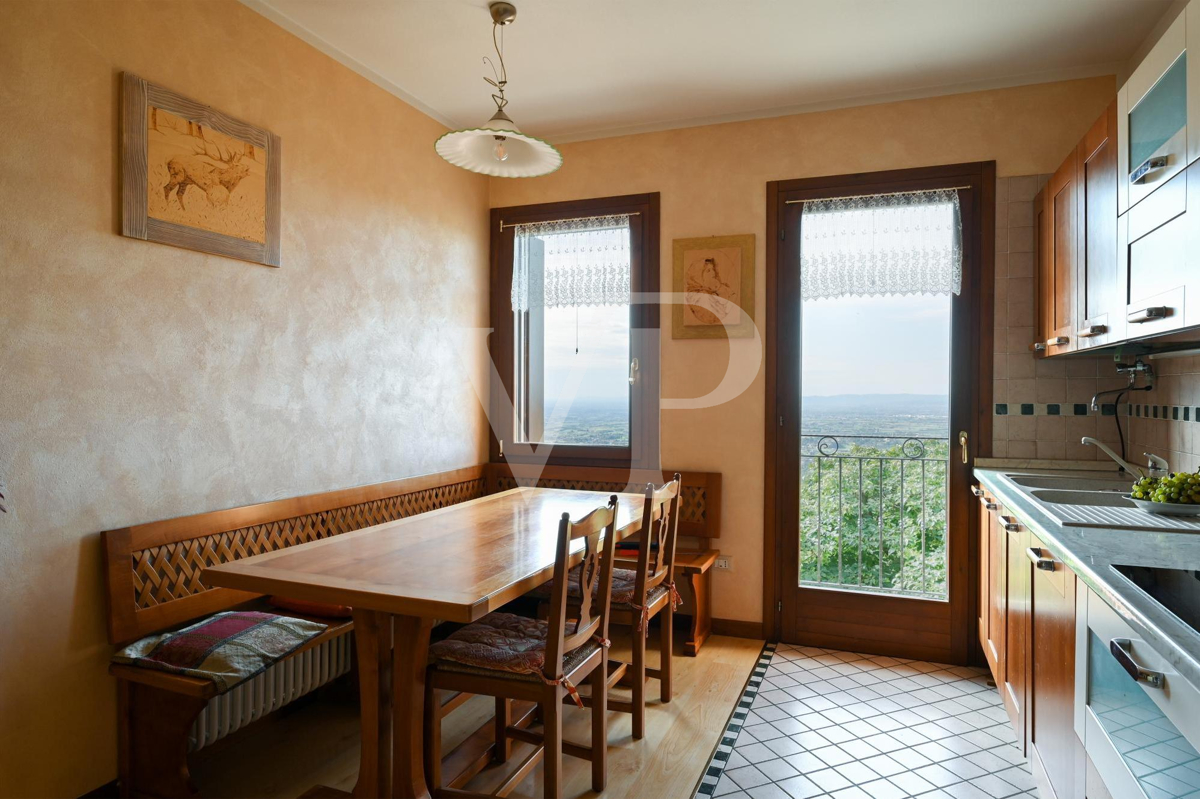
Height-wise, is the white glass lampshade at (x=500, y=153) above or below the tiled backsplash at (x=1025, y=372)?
above

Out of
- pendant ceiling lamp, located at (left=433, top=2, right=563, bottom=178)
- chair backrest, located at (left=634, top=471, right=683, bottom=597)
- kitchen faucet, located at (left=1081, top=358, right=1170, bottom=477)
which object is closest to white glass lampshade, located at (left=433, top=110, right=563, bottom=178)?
pendant ceiling lamp, located at (left=433, top=2, right=563, bottom=178)

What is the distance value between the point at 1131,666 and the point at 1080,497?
4.98 ft

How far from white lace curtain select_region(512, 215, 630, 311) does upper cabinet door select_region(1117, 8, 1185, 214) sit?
2370mm

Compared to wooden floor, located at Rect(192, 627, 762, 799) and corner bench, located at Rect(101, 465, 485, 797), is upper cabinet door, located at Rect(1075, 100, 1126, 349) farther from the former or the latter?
corner bench, located at Rect(101, 465, 485, 797)

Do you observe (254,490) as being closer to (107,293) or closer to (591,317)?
(107,293)

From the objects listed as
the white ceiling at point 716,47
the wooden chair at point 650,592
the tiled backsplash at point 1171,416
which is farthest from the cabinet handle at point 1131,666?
the white ceiling at point 716,47

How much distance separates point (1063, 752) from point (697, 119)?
3.26 metres

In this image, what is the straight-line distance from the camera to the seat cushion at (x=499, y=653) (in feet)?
6.40

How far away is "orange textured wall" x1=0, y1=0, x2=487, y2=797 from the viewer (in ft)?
6.64

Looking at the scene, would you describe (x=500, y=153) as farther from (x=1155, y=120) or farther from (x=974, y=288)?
(x=974, y=288)

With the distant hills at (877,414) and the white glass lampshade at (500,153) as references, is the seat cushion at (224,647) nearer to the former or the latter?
the white glass lampshade at (500,153)

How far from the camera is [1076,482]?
8.93ft

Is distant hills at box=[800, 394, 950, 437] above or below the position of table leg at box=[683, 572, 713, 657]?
above

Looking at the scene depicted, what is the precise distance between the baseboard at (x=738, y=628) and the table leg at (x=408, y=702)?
224 centimetres
